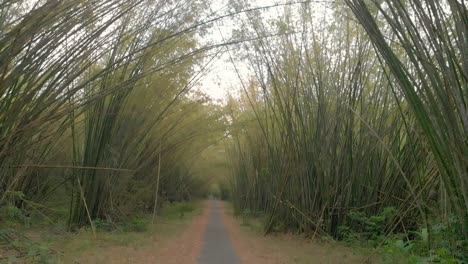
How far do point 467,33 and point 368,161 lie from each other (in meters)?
4.06

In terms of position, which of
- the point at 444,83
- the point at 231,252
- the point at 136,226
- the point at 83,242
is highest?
the point at 444,83

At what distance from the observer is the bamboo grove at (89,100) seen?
Result: 3.31 metres

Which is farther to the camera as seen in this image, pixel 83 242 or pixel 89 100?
pixel 83 242

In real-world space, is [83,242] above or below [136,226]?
below

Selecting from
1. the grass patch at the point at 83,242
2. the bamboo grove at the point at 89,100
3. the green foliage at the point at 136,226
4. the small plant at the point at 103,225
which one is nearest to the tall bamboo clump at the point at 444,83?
the bamboo grove at the point at 89,100

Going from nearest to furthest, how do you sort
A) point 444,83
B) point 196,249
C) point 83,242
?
point 444,83 → point 83,242 → point 196,249

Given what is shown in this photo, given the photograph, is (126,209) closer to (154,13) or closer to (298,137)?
(298,137)

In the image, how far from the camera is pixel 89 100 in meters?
3.74

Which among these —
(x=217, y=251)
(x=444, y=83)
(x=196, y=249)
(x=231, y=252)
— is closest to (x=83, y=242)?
(x=196, y=249)

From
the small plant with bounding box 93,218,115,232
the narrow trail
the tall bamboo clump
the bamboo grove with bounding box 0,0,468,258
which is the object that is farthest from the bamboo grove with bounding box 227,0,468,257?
the small plant with bounding box 93,218,115,232

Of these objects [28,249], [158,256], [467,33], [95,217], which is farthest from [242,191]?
[467,33]

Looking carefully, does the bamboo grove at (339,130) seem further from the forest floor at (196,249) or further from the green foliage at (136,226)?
the green foliage at (136,226)

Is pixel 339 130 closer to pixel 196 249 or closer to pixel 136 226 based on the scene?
pixel 196 249

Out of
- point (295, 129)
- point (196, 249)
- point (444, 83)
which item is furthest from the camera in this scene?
point (295, 129)
